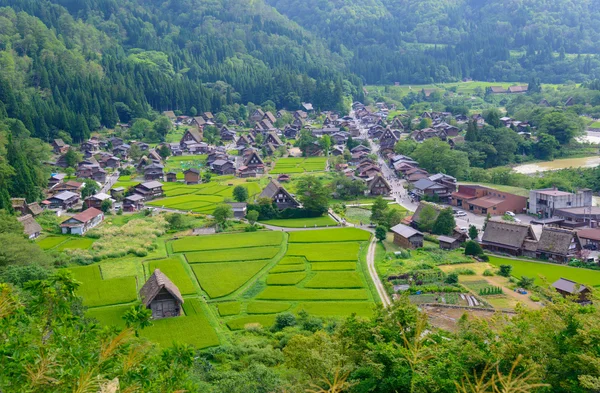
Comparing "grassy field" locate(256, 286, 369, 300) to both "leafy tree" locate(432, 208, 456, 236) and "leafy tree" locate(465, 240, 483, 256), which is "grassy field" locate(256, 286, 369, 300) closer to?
"leafy tree" locate(465, 240, 483, 256)

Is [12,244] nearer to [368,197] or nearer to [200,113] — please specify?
[368,197]

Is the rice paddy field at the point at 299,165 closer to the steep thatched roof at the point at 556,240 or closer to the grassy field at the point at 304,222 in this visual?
the grassy field at the point at 304,222

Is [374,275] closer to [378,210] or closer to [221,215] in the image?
[378,210]

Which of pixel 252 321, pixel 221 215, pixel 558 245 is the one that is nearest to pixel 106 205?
pixel 221 215

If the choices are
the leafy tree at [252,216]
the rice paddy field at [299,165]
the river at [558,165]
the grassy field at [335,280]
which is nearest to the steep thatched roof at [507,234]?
the grassy field at [335,280]

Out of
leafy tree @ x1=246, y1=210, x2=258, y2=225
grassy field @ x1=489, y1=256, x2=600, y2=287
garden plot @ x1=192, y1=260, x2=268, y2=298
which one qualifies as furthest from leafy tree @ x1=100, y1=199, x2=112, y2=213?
grassy field @ x1=489, y1=256, x2=600, y2=287

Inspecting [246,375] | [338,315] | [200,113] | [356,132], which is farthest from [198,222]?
[200,113]
